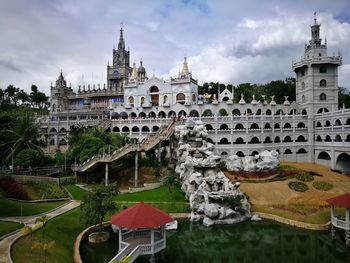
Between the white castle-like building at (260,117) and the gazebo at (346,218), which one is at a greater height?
the white castle-like building at (260,117)

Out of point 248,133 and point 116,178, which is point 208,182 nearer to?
point 116,178

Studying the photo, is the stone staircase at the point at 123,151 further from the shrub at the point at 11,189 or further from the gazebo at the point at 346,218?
the gazebo at the point at 346,218

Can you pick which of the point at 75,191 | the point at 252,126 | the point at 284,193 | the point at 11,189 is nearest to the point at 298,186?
the point at 284,193

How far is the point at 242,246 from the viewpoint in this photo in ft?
97.1

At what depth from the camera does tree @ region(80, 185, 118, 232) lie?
27.6 metres

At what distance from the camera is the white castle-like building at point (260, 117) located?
2319 inches

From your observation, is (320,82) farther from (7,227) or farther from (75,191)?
(7,227)

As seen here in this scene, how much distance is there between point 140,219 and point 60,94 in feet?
258

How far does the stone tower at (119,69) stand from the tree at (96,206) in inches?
2642

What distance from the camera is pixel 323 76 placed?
63406 millimetres

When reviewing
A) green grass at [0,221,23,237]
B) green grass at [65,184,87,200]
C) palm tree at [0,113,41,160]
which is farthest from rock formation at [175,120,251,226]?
palm tree at [0,113,41,160]

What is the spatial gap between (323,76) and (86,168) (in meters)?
48.9

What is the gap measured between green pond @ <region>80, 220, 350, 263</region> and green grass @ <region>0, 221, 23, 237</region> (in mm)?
5417

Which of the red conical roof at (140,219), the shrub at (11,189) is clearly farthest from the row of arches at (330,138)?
the shrub at (11,189)
